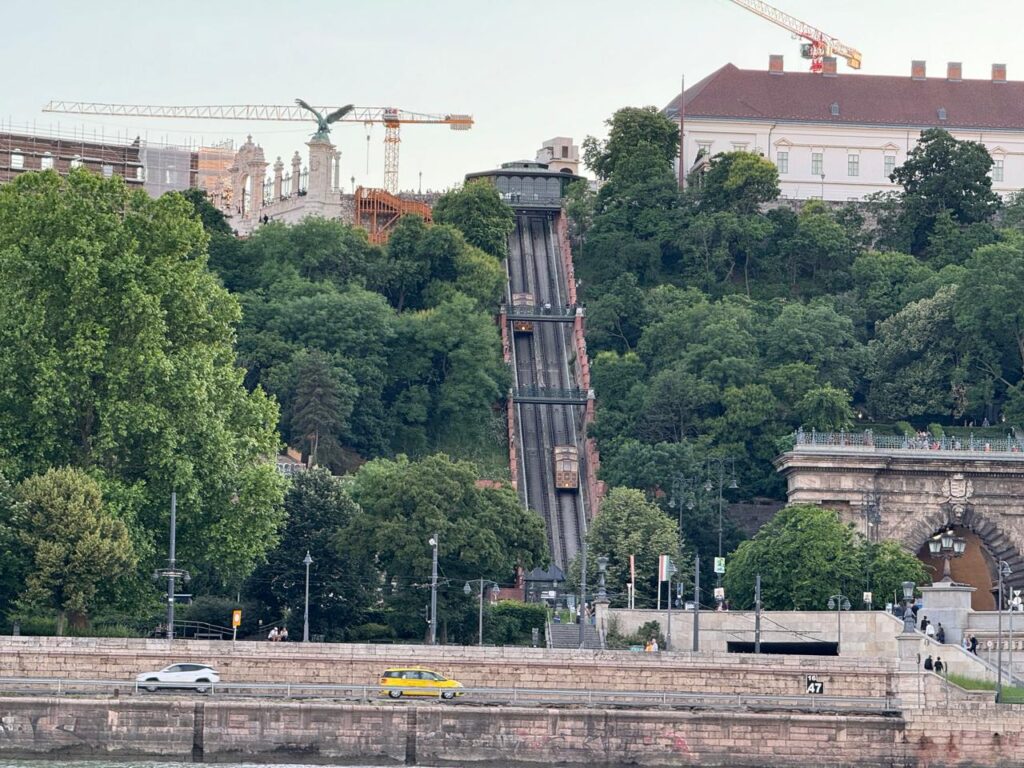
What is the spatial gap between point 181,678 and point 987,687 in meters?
24.8

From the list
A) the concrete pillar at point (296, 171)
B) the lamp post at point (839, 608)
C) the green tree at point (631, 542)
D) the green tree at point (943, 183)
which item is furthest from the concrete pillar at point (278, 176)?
the lamp post at point (839, 608)

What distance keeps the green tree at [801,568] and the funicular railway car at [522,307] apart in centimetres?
4231

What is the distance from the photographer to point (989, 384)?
449 ft

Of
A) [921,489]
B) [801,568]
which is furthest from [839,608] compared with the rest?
[921,489]

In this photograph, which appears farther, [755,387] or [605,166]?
[605,166]

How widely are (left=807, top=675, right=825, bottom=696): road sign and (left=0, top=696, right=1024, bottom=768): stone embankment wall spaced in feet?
8.29

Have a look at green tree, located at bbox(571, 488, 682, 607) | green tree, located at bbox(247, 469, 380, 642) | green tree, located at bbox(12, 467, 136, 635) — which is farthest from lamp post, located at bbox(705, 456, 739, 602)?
green tree, located at bbox(12, 467, 136, 635)

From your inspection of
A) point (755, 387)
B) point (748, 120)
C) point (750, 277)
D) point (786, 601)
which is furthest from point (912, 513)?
point (748, 120)

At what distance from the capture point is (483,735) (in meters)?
82.4

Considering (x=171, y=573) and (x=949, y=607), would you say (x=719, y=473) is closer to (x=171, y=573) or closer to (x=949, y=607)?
(x=949, y=607)

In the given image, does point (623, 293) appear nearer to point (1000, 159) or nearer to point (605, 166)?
point (605, 166)

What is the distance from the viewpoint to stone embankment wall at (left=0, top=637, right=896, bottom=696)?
85.1 meters

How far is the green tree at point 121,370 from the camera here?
102062 mm

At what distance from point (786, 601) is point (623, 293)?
42808mm
